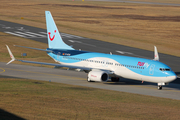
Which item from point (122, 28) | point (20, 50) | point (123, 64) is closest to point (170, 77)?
point (123, 64)

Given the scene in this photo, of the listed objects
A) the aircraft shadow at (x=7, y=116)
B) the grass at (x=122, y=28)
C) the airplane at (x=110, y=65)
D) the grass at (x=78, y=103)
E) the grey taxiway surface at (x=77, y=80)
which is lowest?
the aircraft shadow at (x=7, y=116)

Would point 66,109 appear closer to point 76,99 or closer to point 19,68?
point 76,99

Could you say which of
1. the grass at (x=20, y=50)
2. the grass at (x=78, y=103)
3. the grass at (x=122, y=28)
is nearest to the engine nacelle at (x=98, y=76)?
the grass at (x=78, y=103)

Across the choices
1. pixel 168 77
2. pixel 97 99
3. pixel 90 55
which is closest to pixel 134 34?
pixel 90 55

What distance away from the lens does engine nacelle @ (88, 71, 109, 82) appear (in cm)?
4969

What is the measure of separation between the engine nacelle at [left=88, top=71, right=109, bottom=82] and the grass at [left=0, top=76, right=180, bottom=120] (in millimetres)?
4144

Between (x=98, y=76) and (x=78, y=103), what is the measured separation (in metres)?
14.3

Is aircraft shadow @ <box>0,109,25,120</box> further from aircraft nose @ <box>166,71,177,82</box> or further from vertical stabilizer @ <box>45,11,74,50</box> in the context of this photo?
vertical stabilizer @ <box>45,11,74,50</box>

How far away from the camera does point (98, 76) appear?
163ft

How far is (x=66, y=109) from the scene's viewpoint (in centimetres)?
3288

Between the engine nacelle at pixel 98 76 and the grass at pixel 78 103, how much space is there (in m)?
4.14

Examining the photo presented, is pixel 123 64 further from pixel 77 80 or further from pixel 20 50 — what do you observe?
pixel 20 50

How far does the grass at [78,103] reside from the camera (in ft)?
103

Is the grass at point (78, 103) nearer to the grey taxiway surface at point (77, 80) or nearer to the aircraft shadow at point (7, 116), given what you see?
the aircraft shadow at point (7, 116)
